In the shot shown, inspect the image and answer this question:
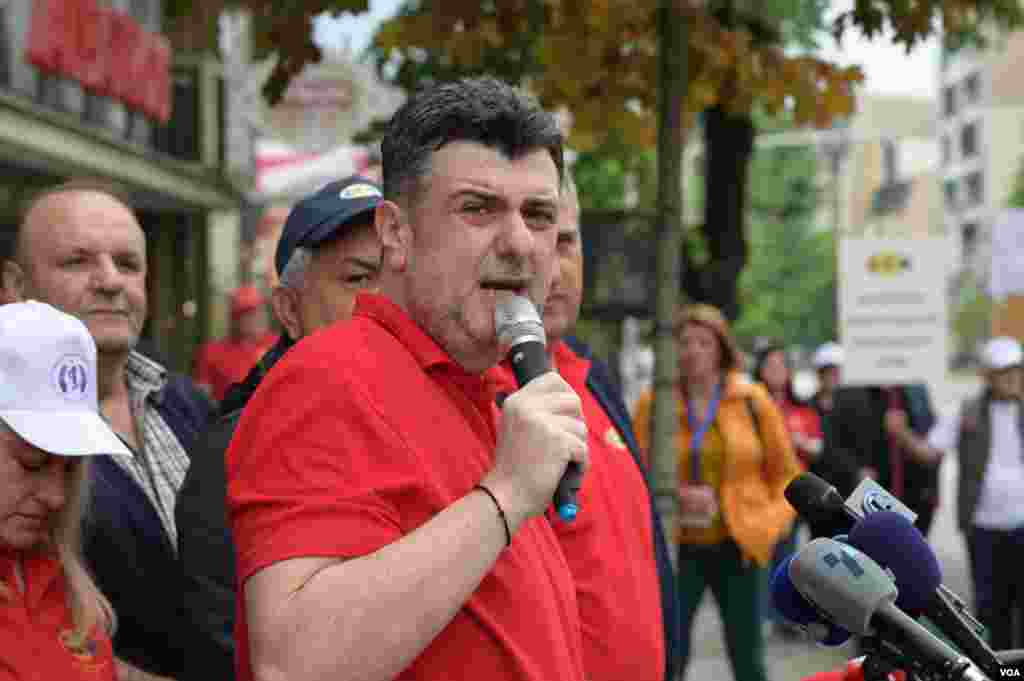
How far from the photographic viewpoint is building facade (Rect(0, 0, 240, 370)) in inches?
508

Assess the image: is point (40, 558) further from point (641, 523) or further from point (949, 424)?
point (949, 424)

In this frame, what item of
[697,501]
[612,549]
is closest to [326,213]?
[612,549]

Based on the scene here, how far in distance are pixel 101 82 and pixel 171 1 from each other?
885 centimetres

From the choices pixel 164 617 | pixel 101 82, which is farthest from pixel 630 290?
pixel 101 82

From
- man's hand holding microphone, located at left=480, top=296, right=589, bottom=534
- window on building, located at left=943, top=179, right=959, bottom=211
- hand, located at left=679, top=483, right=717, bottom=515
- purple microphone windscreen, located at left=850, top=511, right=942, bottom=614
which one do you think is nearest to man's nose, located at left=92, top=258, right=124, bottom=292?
man's hand holding microphone, located at left=480, top=296, right=589, bottom=534

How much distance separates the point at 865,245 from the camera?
10289mm

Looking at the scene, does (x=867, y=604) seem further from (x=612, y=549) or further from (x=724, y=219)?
(x=724, y=219)

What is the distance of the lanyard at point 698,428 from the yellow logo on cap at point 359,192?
4160 millimetres

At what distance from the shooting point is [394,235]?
2.32 m

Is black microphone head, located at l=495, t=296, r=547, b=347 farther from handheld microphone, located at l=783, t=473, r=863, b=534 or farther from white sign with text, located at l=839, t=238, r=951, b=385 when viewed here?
white sign with text, located at l=839, t=238, r=951, b=385

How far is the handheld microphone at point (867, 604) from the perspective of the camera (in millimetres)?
1812

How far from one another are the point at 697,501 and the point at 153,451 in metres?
3.95

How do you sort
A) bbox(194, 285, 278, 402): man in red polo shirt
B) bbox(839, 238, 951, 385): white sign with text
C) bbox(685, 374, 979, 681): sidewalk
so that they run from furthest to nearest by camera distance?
bbox(194, 285, 278, 402): man in red polo shirt, bbox(839, 238, 951, 385): white sign with text, bbox(685, 374, 979, 681): sidewalk

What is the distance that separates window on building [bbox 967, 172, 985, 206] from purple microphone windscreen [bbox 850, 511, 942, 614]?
10143 cm
